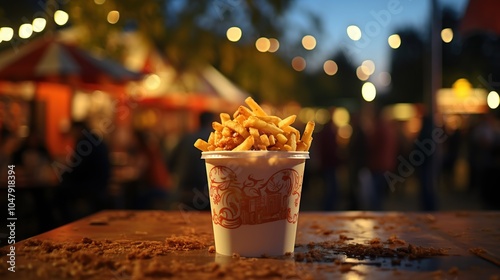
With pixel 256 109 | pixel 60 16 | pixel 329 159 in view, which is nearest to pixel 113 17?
pixel 60 16

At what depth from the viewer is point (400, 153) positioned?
17.2 m

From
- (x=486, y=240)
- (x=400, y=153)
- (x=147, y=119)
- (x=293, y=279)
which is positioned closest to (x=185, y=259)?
(x=293, y=279)

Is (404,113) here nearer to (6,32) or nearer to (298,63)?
(298,63)

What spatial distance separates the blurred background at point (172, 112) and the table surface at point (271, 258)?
132 inches

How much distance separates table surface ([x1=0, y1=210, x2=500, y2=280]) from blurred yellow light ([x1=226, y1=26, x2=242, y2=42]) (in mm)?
12984

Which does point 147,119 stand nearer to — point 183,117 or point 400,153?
point 183,117

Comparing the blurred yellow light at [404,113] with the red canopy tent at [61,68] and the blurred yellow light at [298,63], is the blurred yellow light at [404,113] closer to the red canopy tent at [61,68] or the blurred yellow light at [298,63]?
the blurred yellow light at [298,63]

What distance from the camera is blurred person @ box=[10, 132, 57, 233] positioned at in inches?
325

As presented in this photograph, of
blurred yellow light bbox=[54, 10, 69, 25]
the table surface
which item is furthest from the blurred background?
the table surface

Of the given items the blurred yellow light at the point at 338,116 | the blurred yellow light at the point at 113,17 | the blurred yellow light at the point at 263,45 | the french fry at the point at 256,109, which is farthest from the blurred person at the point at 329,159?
the french fry at the point at 256,109

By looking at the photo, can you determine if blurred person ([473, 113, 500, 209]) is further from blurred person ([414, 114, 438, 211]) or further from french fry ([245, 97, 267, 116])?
french fry ([245, 97, 267, 116])

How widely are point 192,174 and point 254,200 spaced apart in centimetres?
536

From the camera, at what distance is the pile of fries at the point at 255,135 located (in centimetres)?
281

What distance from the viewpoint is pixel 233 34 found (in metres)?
17.0
